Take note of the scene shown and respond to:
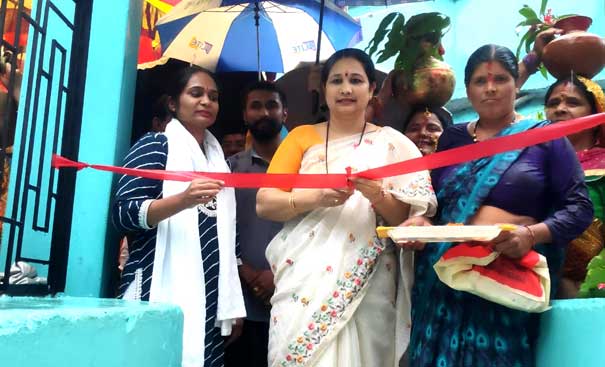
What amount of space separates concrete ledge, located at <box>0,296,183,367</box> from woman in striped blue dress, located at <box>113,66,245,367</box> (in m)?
0.31

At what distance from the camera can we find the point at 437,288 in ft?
8.00

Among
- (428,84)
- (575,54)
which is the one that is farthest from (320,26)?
(575,54)

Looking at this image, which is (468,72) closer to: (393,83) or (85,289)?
(393,83)

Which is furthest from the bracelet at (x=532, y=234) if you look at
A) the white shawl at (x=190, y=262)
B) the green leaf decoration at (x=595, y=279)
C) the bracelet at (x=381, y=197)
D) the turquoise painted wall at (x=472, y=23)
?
the turquoise painted wall at (x=472, y=23)

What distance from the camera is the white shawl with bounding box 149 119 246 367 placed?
2.69 metres

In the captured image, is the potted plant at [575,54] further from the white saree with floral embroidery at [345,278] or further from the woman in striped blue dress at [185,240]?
the woman in striped blue dress at [185,240]

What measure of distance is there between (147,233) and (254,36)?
7.27ft

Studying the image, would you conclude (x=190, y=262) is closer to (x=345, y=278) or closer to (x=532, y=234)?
(x=345, y=278)

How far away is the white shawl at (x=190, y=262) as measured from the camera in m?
2.69

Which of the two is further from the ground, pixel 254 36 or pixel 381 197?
pixel 254 36

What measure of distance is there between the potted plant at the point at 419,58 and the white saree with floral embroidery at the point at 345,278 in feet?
3.96

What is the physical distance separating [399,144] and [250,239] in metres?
0.98

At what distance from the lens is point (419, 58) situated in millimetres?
3912

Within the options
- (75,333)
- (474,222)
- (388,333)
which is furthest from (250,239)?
(75,333)
